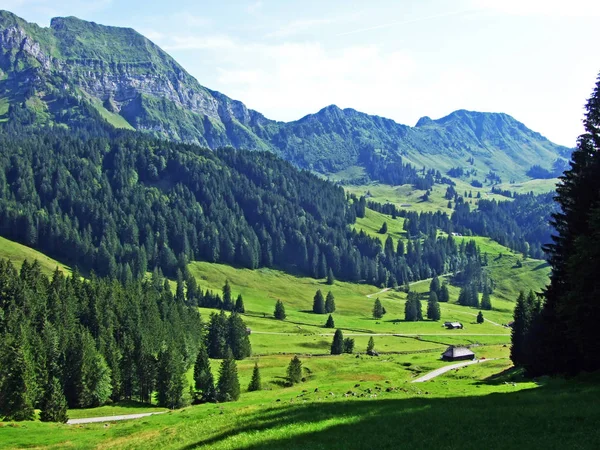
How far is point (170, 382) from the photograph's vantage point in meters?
102

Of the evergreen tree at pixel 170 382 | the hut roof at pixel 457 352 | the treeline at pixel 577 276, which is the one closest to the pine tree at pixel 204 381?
the evergreen tree at pixel 170 382

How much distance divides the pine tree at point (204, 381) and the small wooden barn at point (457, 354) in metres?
64.1

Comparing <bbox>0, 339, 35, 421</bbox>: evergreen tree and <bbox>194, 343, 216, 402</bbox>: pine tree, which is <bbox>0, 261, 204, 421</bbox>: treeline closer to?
<bbox>0, 339, 35, 421</bbox>: evergreen tree

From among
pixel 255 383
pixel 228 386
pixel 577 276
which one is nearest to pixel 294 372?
pixel 255 383

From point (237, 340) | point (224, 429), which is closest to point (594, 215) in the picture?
point (224, 429)

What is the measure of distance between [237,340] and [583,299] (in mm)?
117607

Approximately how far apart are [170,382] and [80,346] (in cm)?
1815

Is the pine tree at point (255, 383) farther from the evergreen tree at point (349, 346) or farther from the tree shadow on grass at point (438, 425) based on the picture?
the tree shadow on grass at point (438, 425)

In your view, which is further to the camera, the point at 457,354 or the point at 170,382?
the point at 457,354

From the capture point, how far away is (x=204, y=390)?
105438mm

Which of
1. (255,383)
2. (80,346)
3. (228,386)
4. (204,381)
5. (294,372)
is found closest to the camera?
(228,386)

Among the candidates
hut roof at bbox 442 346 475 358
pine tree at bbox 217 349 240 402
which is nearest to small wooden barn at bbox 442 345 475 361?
hut roof at bbox 442 346 475 358

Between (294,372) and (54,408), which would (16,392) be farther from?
(294,372)

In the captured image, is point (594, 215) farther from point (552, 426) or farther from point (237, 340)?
point (237, 340)
